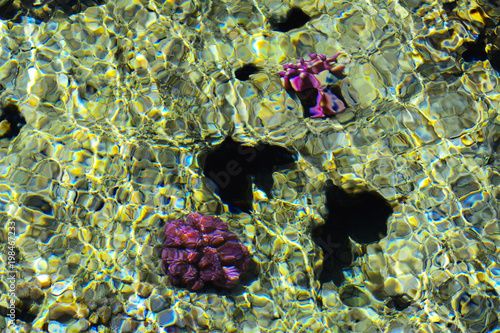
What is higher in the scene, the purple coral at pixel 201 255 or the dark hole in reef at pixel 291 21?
the dark hole in reef at pixel 291 21

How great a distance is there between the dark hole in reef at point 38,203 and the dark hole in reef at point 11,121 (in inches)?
35.0

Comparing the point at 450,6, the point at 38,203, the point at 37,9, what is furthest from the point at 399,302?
the point at 37,9

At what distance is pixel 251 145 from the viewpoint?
15.4 feet

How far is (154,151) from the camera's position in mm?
4758

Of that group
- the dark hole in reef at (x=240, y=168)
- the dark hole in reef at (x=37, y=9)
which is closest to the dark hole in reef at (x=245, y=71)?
the dark hole in reef at (x=240, y=168)

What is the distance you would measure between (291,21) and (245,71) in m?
1.06

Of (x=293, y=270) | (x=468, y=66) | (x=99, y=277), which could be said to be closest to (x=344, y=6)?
(x=468, y=66)

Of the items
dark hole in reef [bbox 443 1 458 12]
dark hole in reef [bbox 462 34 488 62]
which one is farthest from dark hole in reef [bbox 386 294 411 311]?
dark hole in reef [bbox 443 1 458 12]

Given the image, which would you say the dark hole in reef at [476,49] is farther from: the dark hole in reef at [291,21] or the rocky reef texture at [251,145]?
the dark hole in reef at [291,21]

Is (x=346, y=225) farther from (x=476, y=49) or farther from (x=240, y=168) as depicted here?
(x=476, y=49)

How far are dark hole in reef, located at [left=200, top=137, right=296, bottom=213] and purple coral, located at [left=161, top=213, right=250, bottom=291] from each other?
466 millimetres

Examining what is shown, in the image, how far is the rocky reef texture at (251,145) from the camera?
13.6 ft

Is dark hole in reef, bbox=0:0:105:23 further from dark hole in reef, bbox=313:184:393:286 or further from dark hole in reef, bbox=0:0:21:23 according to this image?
dark hole in reef, bbox=313:184:393:286

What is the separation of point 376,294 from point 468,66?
3.18 meters
